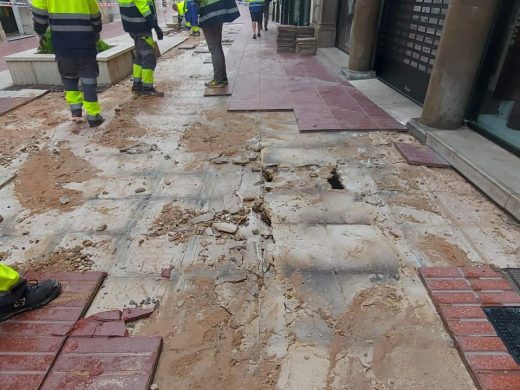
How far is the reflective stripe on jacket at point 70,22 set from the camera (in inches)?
177

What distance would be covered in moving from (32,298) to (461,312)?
259 centimetres

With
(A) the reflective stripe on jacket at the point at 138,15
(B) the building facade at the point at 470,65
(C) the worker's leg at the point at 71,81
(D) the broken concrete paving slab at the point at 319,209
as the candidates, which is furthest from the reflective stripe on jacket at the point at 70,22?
(B) the building facade at the point at 470,65

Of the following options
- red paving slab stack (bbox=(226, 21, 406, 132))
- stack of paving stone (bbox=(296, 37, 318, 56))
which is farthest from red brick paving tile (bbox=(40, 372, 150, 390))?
stack of paving stone (bbox=(296, 37, 318, 56))

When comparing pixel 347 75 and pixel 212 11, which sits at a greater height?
pixel 212 11

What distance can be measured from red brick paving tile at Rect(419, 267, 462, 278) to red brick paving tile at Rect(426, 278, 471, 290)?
0.04 metres

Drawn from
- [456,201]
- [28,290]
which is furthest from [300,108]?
[28,290]

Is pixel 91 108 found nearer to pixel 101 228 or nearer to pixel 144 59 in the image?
pixel 144 59

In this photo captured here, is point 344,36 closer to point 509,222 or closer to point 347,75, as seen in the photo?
point 347,75

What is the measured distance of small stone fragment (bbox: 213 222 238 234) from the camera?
294 cm

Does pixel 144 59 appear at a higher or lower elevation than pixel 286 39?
higher

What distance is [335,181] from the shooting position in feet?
12.3

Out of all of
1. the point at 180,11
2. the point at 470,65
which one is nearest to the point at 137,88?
the point at 470,65

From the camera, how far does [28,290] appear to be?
224cm

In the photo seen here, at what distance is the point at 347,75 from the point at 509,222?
496 cm
